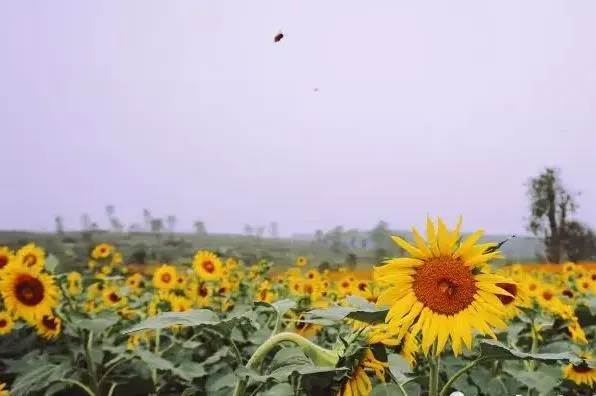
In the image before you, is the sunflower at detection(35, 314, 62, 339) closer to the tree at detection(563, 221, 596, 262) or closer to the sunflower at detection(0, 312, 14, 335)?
the sunflower at detection(0, 312, 14, 335)

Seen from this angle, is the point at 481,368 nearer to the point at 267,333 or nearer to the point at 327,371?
the point at 267,333

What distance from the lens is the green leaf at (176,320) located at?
5.23 feet

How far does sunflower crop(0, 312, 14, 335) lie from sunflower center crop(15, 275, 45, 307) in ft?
1.61

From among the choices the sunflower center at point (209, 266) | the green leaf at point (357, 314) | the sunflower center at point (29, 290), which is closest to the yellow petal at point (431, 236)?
the green leaf at point (357, 314)

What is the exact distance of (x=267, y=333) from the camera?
357 cm

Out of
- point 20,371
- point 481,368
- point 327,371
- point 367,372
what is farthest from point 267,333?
point 327,371

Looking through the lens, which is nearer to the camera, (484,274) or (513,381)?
(484,274)

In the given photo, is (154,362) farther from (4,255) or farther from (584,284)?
(584,284)

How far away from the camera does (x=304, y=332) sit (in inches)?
140

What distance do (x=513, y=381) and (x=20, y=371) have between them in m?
2.68

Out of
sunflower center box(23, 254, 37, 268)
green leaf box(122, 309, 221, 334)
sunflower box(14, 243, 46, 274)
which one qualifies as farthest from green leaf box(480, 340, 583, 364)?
sunflower center box(23, 254, 37, 268)

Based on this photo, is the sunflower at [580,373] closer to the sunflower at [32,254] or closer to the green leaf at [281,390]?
the green leaf at [281,390]

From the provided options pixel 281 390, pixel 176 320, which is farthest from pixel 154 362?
pixel 176 320

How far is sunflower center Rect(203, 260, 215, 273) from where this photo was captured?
5.60 m
